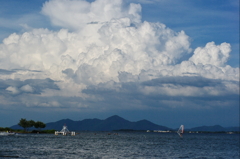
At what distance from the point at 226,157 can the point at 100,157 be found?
41.8 m

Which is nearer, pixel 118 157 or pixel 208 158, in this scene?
pixel 118 157

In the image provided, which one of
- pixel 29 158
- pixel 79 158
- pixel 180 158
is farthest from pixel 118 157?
pixel 29 158

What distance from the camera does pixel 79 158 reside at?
77500 millimetres

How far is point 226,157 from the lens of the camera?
314 ft

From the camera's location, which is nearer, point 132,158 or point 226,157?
point 132,158

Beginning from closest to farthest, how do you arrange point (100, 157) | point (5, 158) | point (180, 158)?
point (5, 158) → point (100, 157) → point (180, 158)

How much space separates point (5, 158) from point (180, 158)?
1885 inches

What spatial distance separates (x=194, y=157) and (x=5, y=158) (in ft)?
180

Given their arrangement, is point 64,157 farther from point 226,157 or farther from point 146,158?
point 226,157

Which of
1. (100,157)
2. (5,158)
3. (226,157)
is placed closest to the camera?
(5,158)

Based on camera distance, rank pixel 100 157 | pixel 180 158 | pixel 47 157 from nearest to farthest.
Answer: pixel 47 157, pixel 100 157, pixel 180 158

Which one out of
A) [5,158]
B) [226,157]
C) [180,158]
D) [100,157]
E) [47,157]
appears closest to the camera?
[5,158]

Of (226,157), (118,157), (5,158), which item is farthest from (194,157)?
(5,158)

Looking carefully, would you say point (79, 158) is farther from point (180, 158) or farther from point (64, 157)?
point (180, 158)
